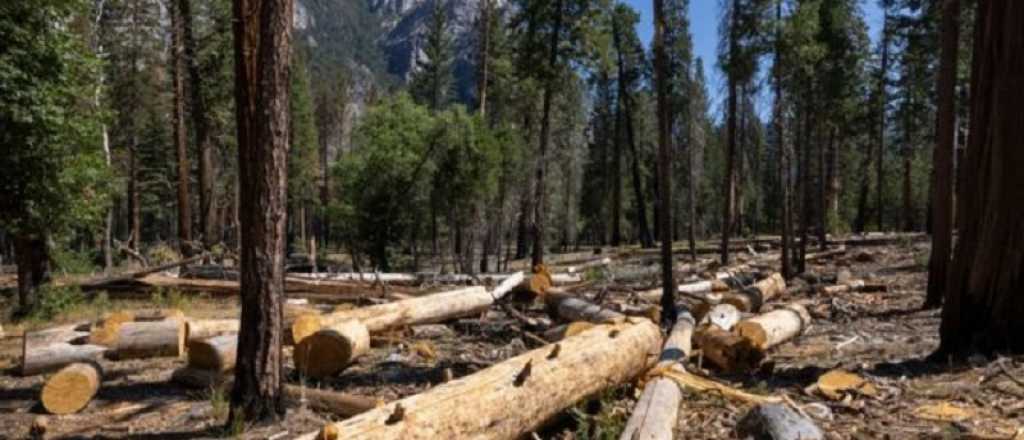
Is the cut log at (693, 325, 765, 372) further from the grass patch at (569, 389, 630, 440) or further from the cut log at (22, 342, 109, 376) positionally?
the cut log at (22, 342, 109, 376)

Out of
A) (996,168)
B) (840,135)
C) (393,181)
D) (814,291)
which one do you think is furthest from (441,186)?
Answer: (840,135)

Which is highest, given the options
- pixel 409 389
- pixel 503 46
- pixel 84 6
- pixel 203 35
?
pixel 503 46

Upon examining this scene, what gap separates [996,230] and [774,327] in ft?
10.3

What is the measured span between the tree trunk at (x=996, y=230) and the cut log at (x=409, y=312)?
6.87 meters

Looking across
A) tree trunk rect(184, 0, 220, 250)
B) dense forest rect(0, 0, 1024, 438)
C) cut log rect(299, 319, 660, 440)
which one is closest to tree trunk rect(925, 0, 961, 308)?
dense forest rect(0, 0, 1024, 438)

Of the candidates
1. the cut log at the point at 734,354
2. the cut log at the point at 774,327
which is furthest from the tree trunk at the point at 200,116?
the cut log at the point at 734,354

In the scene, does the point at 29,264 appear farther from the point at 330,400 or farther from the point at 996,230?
the point at 996,230

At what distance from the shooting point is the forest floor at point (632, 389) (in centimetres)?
559

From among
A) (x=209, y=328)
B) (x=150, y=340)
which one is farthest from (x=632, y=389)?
(x=150, y=340)

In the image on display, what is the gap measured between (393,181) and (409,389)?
1708 cm

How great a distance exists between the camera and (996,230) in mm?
7074

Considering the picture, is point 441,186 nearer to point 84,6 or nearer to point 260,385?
point 84,6

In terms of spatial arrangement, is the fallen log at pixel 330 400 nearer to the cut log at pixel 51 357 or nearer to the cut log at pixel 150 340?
the cut log at pixel 150 340

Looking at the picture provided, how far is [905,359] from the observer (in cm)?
771
